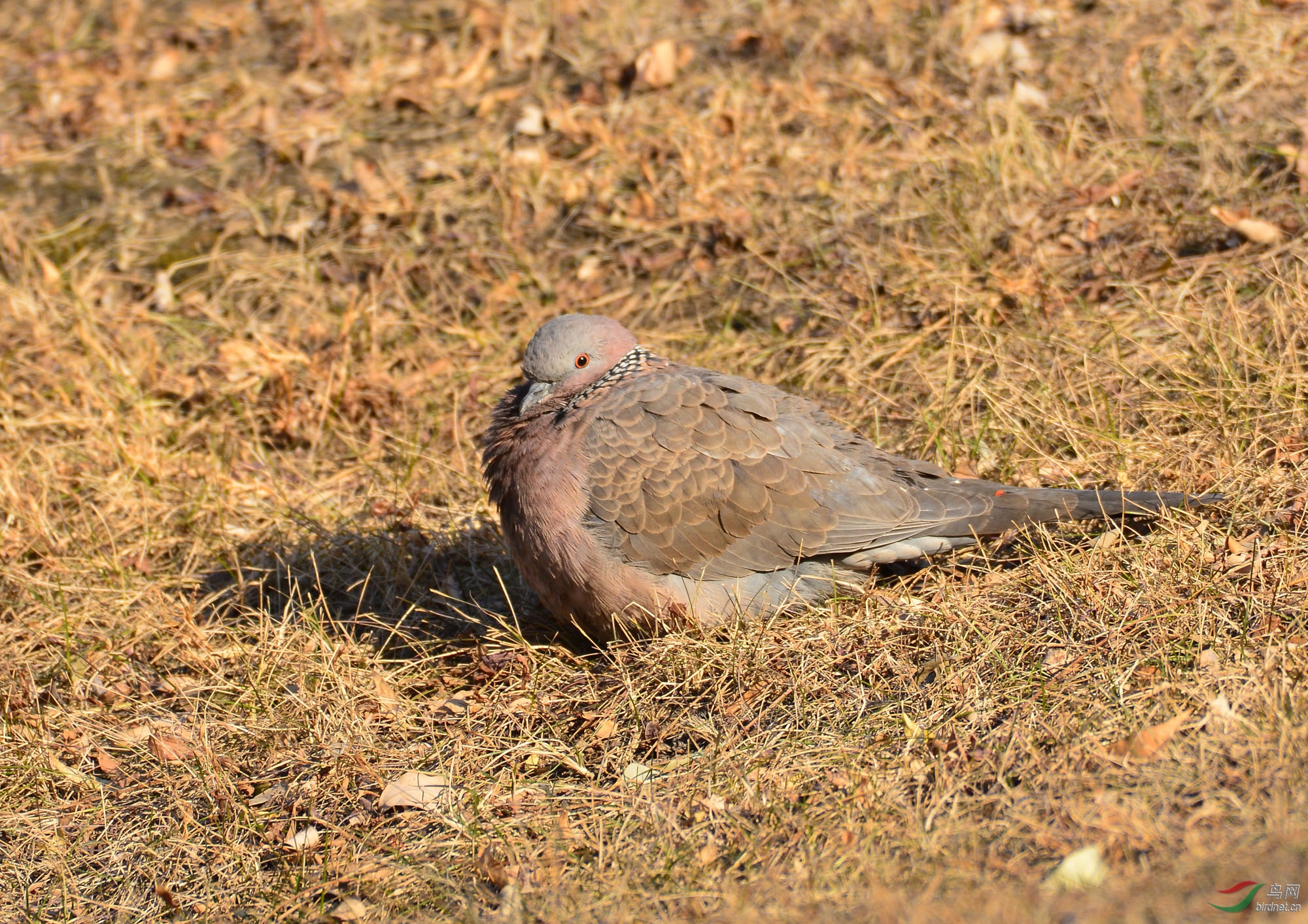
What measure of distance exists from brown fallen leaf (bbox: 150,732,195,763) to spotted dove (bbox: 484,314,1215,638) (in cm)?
120

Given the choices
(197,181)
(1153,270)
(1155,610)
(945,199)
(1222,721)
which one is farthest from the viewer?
(197,181)

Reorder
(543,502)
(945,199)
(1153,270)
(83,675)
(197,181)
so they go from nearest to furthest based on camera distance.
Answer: (543,502) < (83,675) < (1153,270) < (945,199) < (197,181)

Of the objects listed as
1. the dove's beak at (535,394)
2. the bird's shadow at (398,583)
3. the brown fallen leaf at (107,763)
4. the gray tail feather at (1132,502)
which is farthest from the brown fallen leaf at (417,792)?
the gray tail feather at (1132,502)

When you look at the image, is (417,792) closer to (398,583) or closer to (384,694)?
(384,694)

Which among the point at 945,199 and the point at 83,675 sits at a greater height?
the point at 945,199

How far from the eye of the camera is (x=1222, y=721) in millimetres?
2678

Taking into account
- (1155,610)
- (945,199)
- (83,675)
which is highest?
(945,199)

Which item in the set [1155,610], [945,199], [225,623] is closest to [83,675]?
[225,623]

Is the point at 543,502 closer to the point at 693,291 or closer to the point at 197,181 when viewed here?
the point at 693,291

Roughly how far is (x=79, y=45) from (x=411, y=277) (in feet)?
11.6

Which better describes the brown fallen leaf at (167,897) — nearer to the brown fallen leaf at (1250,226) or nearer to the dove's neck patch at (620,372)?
the dove's neck patch at (620,372)

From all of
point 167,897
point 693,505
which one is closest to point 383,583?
point 693,505

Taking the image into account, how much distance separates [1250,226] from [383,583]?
3893mm

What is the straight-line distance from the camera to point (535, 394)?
3.82 metres
